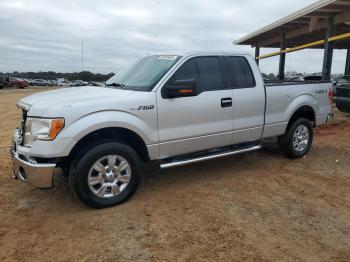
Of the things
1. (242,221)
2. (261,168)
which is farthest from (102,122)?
(261,168)

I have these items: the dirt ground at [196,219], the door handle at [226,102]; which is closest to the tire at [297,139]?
the dirt ground at [196,219]

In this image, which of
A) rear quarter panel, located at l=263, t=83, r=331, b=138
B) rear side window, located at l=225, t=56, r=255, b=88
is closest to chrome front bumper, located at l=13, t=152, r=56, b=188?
rear side window, located at l=225, t=56, r=255, b=88

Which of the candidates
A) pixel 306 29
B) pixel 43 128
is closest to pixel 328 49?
pixel 306 29

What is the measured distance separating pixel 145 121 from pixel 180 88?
24.4 inches

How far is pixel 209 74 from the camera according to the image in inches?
200

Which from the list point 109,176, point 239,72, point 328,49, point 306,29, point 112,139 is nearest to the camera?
point 109,176

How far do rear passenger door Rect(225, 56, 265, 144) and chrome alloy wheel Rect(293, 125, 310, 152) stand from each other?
1084 millimetres

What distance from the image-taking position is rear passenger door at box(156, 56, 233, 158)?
4.57m

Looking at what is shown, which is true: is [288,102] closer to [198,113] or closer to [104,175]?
[198,113]

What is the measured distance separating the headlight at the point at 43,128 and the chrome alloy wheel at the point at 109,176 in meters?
0.60

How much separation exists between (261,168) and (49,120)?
3.67 meters

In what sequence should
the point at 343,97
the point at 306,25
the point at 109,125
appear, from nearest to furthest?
the point at 109,125 → the point at 343,97 → the point at 306,25

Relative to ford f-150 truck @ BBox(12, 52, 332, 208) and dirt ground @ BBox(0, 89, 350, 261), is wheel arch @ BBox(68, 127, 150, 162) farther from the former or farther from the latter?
dirt ground @ BBox(0, 89, 350, 261)

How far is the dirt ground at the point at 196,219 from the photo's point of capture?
3.26 metres
